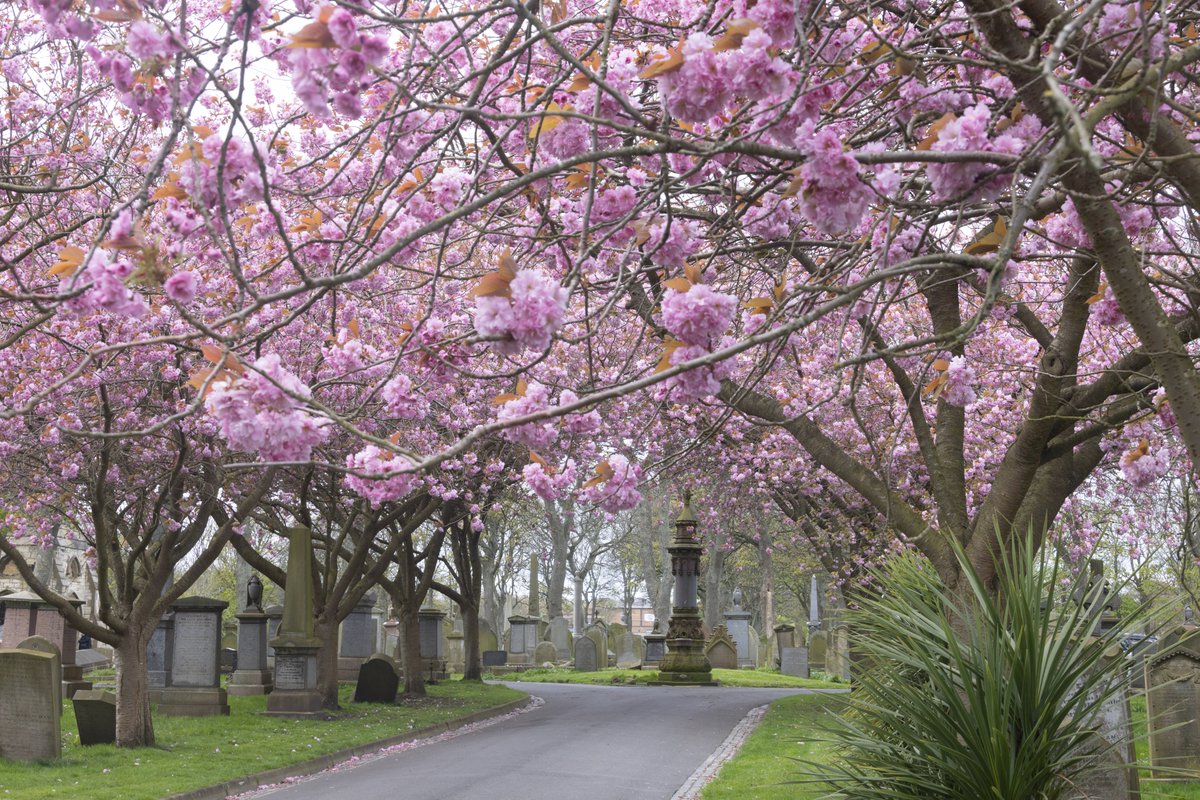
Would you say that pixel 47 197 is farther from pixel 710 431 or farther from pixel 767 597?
pixel 767 597

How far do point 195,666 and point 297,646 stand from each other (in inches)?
67.7

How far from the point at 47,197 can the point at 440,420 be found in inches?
251

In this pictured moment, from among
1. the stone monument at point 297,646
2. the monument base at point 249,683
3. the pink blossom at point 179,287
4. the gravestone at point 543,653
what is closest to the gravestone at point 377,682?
the monument base at point 249,683

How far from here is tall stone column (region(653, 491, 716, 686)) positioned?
28531 mm

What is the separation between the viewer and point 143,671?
42.7 ft

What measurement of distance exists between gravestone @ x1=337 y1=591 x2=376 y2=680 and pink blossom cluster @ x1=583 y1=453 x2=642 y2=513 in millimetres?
20143

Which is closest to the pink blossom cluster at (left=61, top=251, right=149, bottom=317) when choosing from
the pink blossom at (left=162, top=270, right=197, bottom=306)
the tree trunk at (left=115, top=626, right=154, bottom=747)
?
the pink blossom at (left=162, top=270, right=197, bottom=306)

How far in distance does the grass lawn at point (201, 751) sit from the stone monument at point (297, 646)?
18.4 inches

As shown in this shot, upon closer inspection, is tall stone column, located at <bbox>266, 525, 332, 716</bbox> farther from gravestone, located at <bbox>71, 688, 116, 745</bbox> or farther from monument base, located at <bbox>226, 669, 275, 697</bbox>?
gravestone, located at <bbox>71, 688, 116, 745</bbox>

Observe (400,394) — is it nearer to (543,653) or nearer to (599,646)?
(599,646)

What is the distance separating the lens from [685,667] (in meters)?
28.6

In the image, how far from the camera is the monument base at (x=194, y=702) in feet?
56.4

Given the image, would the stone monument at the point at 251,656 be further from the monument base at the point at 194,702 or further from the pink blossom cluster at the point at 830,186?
the pink blossom cluster at the point at 830,186

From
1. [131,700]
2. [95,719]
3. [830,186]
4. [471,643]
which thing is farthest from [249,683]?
[830,186]
